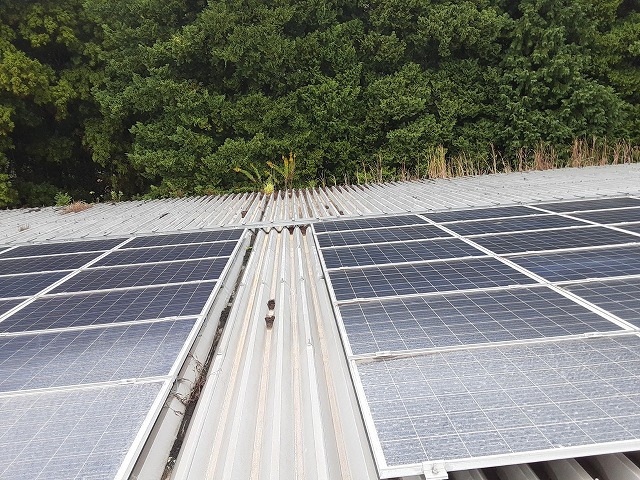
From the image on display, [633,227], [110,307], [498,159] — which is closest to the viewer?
[110,307]

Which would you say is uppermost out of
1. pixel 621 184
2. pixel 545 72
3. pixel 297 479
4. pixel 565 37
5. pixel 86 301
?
pixel 565 37

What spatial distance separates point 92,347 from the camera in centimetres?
347

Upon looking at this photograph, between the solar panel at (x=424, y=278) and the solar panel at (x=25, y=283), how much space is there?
3495 millimetres

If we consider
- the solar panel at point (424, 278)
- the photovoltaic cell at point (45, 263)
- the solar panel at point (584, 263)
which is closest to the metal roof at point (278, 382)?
the solar panel at point (424, 278)

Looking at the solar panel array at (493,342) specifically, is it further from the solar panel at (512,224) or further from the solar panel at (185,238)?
the solar panel at (185,238)

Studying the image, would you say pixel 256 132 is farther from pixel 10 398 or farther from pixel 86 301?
pixel 10 398

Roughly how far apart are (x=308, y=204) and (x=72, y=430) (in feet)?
23.3

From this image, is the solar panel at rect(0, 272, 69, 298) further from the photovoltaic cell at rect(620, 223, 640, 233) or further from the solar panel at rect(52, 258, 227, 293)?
the photovoltaic cell at rect(620, 223, 640, 233)

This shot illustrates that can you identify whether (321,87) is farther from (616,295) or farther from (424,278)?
(616,295)

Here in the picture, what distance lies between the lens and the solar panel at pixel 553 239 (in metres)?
4.97

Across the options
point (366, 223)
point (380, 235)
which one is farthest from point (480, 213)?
point (380, 235)

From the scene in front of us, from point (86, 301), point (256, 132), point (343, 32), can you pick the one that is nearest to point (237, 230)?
point (86, 301)

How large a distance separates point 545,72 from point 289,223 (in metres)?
15.3

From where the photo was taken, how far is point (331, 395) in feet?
10.1
